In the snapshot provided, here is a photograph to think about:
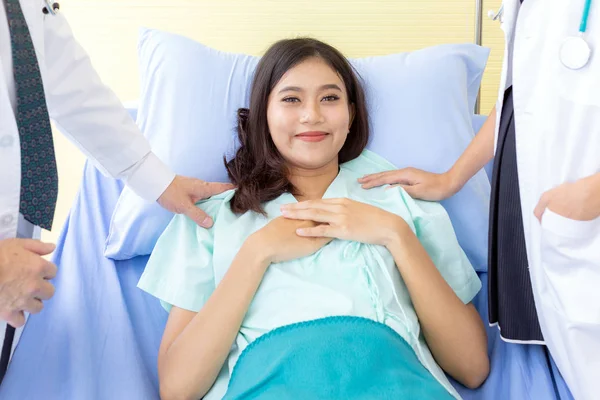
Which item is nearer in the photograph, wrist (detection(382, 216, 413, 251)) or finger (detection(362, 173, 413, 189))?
wrist (detection(382, 216, 413, 251))

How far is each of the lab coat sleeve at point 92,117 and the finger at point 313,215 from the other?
0.31 metres

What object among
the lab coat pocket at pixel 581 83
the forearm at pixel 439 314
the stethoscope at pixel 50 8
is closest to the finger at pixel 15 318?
the stethoscope at pixel 50 8

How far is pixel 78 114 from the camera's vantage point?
1.27m

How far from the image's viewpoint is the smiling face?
1360 mm

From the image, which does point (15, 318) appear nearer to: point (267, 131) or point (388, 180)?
point (267, 131)

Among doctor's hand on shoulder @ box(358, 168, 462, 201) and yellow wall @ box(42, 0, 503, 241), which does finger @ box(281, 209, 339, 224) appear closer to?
doctor's hand on shoulder @ box(358, 168, 462, 201)

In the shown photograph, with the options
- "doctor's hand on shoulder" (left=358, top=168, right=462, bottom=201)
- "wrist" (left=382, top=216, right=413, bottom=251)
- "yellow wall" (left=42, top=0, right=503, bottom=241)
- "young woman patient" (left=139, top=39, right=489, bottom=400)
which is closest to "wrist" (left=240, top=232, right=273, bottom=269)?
"young woman patient" (left=139, top=39, right=489, bottom=400)

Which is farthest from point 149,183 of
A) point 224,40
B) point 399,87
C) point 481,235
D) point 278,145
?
point 224,40

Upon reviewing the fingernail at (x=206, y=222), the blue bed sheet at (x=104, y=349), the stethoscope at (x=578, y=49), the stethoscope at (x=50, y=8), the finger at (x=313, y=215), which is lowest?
the blue bed sheet at (x=104, y=349)

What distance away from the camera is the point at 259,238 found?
1214 mm

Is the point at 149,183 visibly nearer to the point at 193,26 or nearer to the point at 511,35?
the point at 511,35

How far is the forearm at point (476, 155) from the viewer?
140 cm

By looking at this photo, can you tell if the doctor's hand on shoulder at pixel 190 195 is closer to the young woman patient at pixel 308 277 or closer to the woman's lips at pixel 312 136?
the young woman patient at pixel 308 277

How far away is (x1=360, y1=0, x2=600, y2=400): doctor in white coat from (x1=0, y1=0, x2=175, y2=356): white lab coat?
0.75 metres
